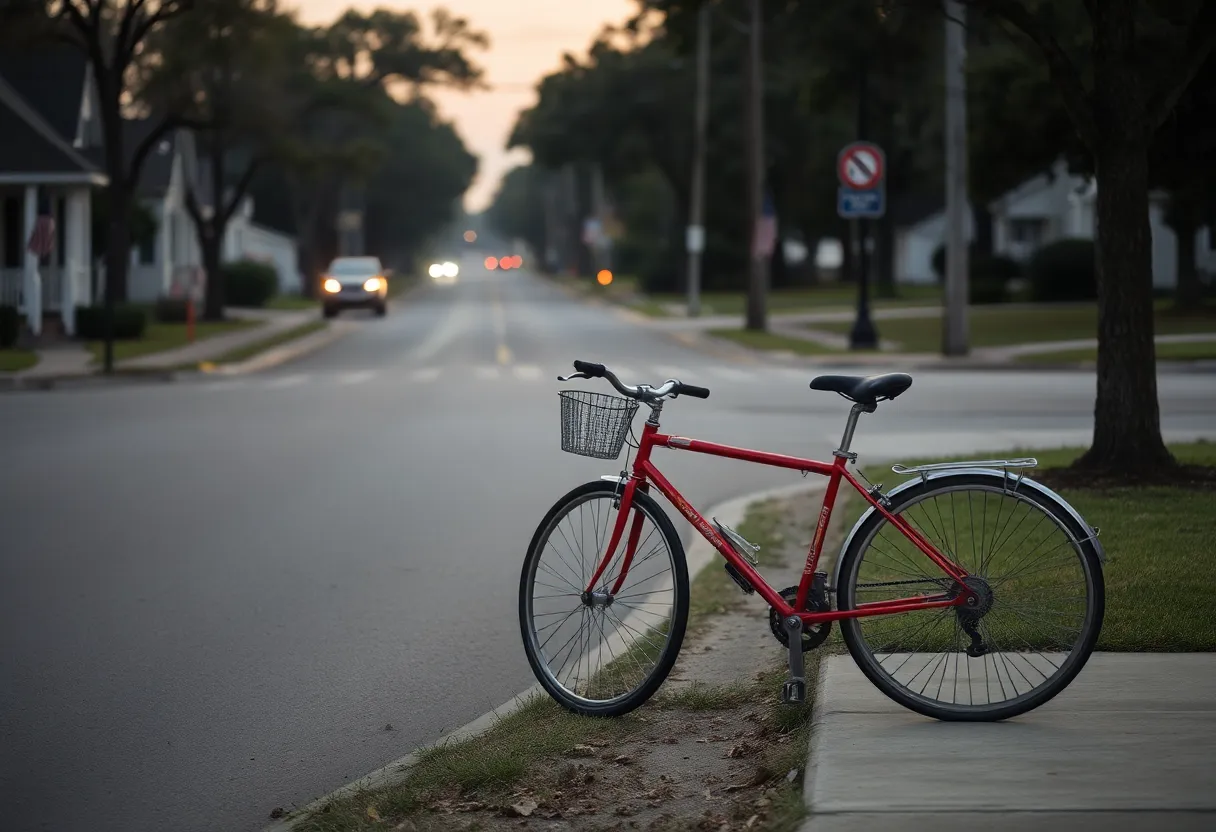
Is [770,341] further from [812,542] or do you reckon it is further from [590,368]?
[812,542]

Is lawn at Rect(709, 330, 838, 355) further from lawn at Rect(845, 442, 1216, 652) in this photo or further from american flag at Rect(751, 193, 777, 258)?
lawn at Rect(845, 442, 1216, 652)

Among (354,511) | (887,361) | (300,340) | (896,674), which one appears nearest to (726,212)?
(300,340)

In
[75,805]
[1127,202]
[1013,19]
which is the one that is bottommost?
[75,805]

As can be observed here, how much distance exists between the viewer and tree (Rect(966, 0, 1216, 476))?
1091cm

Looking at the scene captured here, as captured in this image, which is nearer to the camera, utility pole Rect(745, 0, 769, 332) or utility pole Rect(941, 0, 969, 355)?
utility pole Rect(941, 0, 969, 355)

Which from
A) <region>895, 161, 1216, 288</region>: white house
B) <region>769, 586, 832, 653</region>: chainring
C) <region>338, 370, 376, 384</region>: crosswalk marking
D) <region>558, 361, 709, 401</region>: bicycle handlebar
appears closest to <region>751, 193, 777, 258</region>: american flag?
<region>895, 161, 1216, 288</region>: white house

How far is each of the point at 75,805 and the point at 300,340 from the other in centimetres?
3624

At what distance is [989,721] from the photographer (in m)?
5.96

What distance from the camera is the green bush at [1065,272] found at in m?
53.5

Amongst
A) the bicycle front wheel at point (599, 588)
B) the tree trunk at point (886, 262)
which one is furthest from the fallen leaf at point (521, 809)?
the tree trunk at point (886, 262)

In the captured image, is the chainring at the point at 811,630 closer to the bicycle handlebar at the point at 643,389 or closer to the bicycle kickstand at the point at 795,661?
the bicycle kickstand at the point at 795,661

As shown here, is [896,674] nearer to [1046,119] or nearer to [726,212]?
[1046,119]

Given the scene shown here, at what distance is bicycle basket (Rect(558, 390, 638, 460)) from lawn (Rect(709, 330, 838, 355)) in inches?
1048

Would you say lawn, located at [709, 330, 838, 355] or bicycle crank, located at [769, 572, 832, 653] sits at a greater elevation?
lawn, located at [709, 330, 838, 355]
